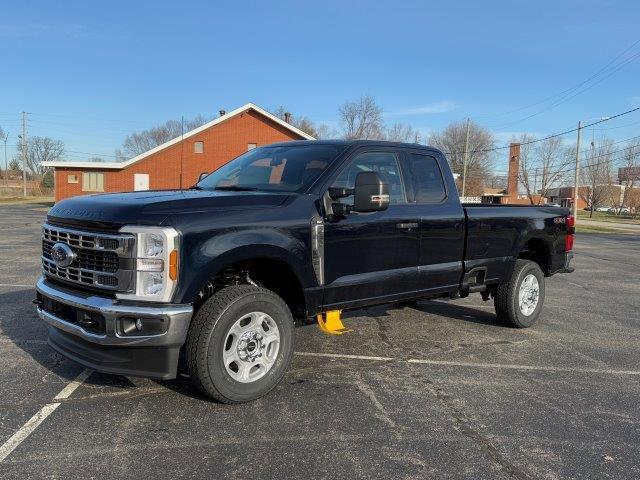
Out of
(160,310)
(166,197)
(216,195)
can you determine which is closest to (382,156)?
(216,195)

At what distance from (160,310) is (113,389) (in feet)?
3.72

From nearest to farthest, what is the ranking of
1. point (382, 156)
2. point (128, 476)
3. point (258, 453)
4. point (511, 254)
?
point (128, 476) → point (258, 453) → point (382, 156) → point (511, 254)

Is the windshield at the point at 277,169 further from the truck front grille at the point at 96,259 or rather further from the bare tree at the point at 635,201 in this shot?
the bare tree at the point at 635,201

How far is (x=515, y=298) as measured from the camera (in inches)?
260

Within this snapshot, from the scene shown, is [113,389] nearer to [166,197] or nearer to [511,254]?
[166,197]

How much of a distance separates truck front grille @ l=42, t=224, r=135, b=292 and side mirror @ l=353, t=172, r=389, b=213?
1.76 m

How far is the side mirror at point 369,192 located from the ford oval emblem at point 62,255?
2.17m

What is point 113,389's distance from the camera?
434cm

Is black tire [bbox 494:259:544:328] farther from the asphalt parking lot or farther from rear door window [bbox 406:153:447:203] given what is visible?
rear door window [bbox 406:153:447:203]

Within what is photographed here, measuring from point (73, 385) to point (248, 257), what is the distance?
5.88ft

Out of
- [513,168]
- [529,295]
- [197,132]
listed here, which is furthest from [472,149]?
[529,295]

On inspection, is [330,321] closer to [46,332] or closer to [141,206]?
[141,206]

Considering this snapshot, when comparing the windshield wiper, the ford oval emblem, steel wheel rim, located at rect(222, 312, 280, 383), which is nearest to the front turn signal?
steel wheel rim, located at rect(222, 312, 280, 383)

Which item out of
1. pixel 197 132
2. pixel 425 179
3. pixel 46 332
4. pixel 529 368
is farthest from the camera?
pixel 197 132
